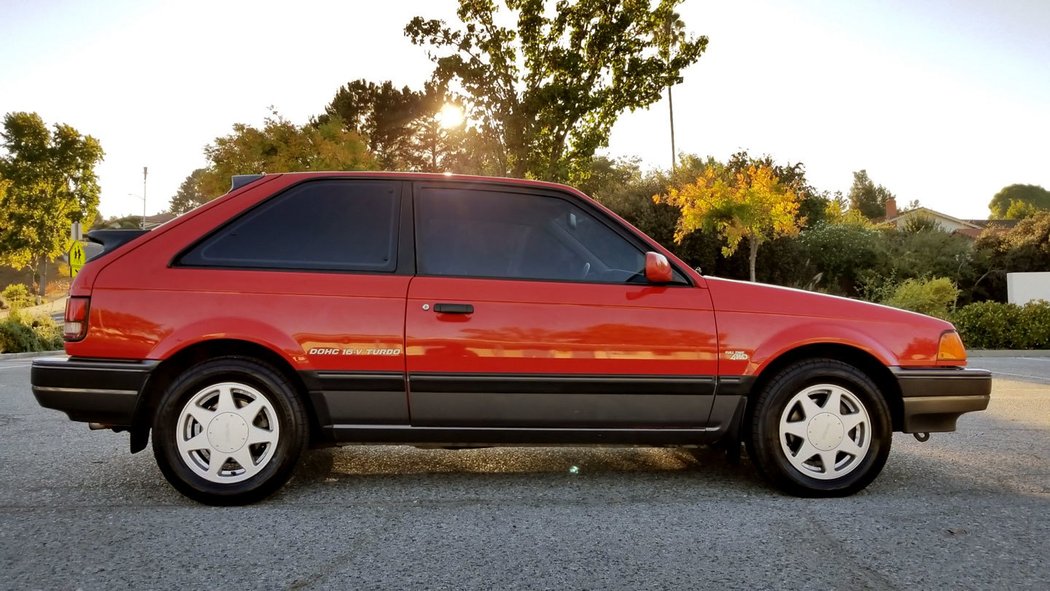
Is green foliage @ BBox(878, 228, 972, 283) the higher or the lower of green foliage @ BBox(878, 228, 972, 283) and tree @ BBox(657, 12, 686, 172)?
the lower

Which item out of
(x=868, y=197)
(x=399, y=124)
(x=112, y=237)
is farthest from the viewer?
(x=868, y=197)

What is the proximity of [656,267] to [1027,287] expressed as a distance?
838 inches

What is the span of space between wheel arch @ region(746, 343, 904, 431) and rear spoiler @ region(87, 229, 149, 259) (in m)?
3.29

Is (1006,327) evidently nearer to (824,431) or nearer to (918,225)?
(824,431)

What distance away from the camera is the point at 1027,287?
2070 centimetres

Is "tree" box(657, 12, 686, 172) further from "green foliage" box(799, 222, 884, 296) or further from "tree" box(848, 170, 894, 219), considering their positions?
"tree" box(848, 170, 894, 219)

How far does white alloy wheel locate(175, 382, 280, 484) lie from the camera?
376 cm

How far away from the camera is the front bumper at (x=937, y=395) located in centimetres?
402

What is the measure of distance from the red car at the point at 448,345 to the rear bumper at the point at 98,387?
1 cm

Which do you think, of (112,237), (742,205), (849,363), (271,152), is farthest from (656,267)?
(271,152)

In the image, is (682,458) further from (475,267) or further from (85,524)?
(85,524)

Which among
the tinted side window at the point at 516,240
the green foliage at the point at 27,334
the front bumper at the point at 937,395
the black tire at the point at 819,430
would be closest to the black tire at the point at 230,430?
the tinted side window at the point at 516,240

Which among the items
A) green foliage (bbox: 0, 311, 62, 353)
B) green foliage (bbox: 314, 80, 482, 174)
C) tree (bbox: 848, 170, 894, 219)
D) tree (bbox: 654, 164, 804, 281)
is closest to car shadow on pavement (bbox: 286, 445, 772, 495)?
green foliage (bbox: 0, 311, 62, 353)

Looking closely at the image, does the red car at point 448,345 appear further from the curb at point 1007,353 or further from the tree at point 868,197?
the tree at point 868,197
